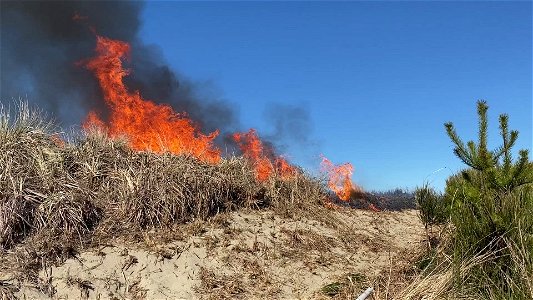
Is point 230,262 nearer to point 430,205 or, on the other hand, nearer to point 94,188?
point 94,188

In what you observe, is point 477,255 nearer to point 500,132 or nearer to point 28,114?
point 500,132

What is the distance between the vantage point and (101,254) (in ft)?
25.6

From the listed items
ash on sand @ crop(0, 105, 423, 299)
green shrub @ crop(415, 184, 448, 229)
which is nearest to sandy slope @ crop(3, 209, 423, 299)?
ash on sand @ crop(0, 105, 423, 299)

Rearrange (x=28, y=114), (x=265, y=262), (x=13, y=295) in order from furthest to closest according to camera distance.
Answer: (x=28, y=114) < (x=265, y=262) < (x=13, y=295)

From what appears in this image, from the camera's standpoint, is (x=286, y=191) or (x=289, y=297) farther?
(x=286, y=191)

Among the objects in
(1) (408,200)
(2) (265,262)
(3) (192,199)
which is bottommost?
(2) (265,262)

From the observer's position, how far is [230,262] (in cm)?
839

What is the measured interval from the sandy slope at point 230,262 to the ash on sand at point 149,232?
2 cm

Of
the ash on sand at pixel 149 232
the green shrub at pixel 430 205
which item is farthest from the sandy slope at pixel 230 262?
the green shrub at pixel 430 205

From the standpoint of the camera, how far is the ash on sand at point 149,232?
7.40 meters

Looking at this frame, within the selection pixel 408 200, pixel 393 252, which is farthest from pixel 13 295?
pixel 408 200

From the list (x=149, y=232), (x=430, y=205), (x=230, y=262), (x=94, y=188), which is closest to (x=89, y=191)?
(x=94, y=188)

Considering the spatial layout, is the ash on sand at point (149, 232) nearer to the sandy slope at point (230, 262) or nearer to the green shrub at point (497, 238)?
the sandy slope at point (230, 262)

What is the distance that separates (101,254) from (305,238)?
3.95 meters
